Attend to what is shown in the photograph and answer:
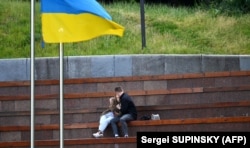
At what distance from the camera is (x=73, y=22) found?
35.6 ft

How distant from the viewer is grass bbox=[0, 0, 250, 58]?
1875cm

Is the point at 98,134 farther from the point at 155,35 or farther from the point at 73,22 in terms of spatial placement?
the point at 155,35

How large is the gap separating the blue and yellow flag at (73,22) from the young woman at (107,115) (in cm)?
367

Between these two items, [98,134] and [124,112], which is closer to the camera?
[98,134]

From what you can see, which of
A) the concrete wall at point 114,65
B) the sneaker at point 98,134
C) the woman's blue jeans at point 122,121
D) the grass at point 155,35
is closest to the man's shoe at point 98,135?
the sneaker at point 98,134

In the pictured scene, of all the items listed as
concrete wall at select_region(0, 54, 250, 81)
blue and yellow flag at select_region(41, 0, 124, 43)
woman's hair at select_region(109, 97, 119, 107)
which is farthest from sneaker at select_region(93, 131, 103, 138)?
blue and yellow flag at select_region(41, 0, 124, 43)

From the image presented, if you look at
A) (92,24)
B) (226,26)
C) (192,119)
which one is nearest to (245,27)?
(226,26)

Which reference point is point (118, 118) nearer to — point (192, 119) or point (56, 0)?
point (192, 119)

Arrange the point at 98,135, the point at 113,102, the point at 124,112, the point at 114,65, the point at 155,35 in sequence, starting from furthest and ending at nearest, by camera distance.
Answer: the point at 155,35, the point at 114,65, the point at 113,102, the point at 124,112, the point at 98,135

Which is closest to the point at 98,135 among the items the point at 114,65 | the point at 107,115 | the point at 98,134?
the point at 98,134

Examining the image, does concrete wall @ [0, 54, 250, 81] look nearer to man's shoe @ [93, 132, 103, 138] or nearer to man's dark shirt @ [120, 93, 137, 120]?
man's dark shirt @ [120, 93, 137, 120]

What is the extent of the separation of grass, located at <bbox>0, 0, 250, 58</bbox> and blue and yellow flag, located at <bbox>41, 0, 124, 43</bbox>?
738 cm

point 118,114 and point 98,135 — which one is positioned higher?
point 118,114

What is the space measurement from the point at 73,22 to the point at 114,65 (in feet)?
21.5
